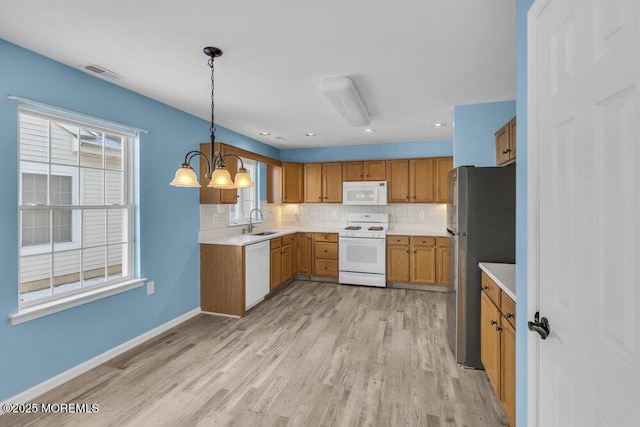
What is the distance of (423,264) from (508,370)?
3.00 metres

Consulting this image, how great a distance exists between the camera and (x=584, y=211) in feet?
3.00

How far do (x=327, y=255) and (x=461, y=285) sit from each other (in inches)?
116

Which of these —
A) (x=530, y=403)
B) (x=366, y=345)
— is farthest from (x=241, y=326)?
(x=530, y=403)

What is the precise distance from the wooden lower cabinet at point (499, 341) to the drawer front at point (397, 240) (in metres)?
2.45

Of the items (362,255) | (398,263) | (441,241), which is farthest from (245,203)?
(441,241)

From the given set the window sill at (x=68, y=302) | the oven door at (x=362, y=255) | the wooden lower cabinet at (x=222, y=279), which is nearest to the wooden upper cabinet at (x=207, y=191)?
the wooden lower cabinet at (x=222, y=279)

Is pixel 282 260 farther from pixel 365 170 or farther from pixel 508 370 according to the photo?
pixel 508 370

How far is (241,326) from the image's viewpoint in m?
3.43

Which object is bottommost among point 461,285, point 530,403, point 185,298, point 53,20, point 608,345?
point 185,298

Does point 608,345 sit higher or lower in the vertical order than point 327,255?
higher

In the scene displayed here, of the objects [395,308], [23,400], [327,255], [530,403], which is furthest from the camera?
[327,255]

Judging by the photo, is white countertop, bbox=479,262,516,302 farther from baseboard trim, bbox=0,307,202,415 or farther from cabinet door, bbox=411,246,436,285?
baseboard trim, bbox=0,307,202,415

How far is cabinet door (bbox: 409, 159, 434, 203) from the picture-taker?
5.01 m

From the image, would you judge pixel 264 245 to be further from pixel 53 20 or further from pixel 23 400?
pixel 53 20
